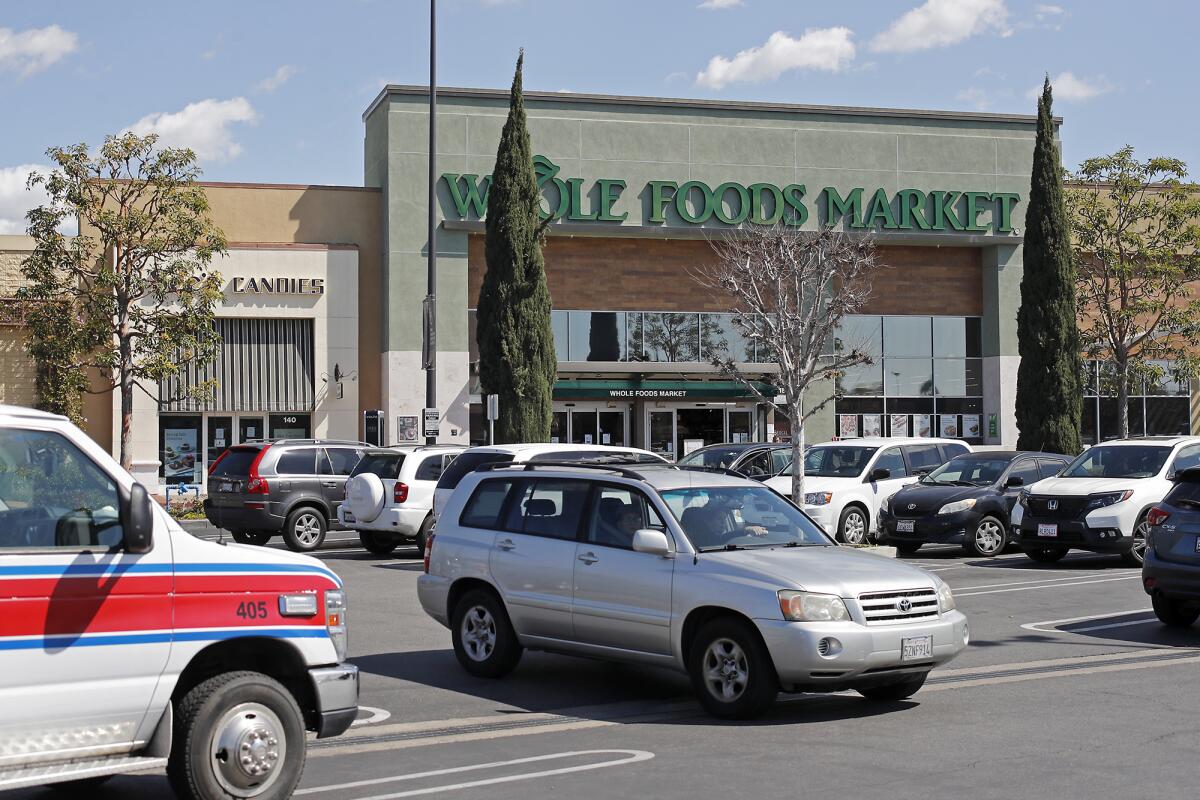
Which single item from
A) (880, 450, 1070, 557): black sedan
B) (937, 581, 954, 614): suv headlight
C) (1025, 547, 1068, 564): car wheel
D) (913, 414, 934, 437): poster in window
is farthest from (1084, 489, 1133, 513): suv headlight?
(913, 414, 934, 437): poster in window

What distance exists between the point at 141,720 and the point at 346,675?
1.08m

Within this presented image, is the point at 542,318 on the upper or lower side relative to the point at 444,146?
lower

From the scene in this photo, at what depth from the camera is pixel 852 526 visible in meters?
22.7

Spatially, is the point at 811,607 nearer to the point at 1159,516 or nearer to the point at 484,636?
the point at 484,636

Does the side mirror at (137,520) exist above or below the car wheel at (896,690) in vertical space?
above

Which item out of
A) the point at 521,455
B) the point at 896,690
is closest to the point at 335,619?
the point at 896,690

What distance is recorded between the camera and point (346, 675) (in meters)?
7.10

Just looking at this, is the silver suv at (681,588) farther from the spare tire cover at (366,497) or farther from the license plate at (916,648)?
the spare tire cover at (366,497)

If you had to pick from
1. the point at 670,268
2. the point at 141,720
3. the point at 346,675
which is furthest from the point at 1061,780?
the point at 670,268

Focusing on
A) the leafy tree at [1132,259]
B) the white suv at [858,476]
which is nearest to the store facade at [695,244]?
the leafy tree at [1132,259]

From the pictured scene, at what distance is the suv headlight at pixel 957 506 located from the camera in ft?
69.4

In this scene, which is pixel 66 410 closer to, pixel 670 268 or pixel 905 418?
pixel 670 268

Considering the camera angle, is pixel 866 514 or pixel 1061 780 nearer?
pixel 1061 780

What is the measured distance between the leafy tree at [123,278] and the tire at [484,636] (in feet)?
73.0
